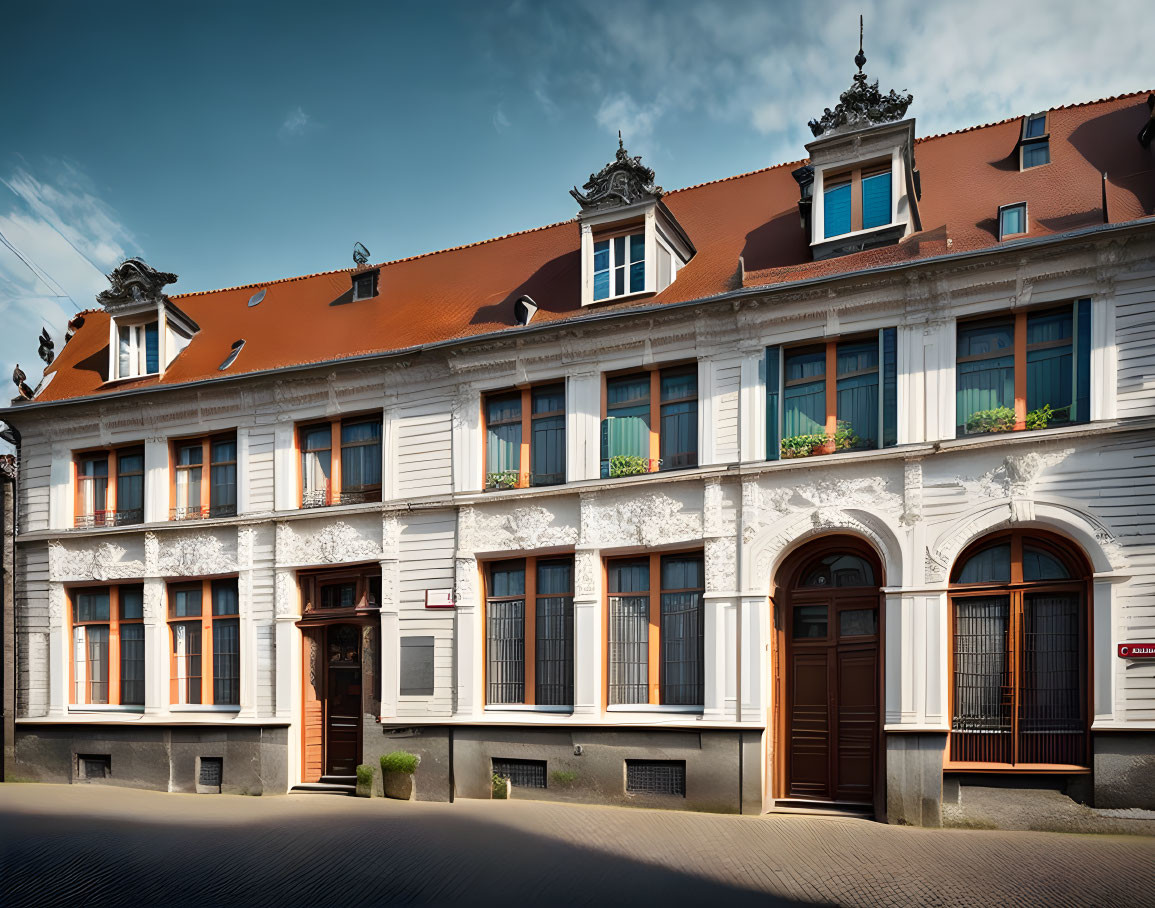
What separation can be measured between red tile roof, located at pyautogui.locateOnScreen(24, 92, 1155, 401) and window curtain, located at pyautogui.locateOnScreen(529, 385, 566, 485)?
1324 millimetres

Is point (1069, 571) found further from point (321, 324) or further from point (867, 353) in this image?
point (321, 324)

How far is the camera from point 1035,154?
16266 mm

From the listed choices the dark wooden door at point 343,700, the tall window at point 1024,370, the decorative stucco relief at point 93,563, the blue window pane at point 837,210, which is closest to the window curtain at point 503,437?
the dark wooden door at point 343,700

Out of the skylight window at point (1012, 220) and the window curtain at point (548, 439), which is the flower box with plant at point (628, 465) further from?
the skylight window at point (1012, 220)

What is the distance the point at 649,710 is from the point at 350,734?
19.4 feet

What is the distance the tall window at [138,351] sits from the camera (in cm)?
2130

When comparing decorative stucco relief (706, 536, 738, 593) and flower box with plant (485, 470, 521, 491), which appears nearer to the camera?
decorative stucco relief (706, 536, 738, 593)

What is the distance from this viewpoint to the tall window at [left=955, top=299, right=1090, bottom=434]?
13.6 m

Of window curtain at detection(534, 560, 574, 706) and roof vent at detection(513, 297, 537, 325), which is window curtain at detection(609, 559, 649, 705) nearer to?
window curtain at detection(534, 560, 574, 706)

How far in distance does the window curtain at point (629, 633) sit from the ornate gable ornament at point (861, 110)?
293 inches

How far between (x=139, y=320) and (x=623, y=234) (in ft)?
35.7

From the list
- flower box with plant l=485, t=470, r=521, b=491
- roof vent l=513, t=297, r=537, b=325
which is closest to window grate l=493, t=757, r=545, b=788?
flower box with plant l=485, t=470, r=521, b=491

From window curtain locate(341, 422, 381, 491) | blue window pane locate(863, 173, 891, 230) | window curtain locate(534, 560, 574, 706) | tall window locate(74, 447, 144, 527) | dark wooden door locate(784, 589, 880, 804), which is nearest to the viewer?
dark wooden door locate(784, 589, 880, 804)

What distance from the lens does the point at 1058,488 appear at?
13406 millimetres
